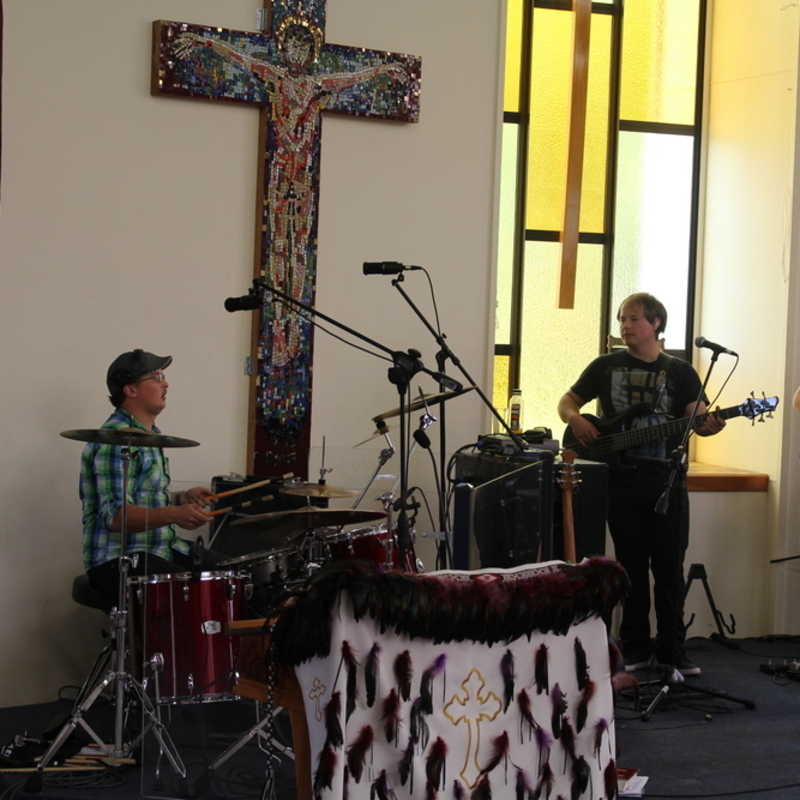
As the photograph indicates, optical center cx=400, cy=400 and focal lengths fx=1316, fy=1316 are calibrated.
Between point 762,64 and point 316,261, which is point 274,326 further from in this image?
point 762,64

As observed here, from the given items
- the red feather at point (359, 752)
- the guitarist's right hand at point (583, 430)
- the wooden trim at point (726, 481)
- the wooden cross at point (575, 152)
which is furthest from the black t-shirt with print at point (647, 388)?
the red feather at point (359, 752)

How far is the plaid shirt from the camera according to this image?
14.3 feet

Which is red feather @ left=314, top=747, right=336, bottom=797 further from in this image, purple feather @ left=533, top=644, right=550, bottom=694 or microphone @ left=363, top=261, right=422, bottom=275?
microphone @ left=363, top=261, right=422, bottom=275

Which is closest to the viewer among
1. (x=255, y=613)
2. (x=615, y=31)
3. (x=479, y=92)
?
(x=255, y=613)

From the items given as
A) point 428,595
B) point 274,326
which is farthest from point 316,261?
point 428,595

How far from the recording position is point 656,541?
547cm

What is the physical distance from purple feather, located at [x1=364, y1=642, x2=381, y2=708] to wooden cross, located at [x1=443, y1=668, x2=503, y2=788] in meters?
0.18

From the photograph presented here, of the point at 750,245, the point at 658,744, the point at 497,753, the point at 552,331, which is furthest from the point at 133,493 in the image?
the point at 750,245

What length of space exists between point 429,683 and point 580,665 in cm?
38

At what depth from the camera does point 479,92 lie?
222 inches

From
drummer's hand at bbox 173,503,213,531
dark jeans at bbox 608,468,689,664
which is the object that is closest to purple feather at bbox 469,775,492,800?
drummer's hand at bbox 173,503,213,531

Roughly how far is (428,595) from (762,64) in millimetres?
4391

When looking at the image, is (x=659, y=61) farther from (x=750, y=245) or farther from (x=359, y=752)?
(x=359, y=752)

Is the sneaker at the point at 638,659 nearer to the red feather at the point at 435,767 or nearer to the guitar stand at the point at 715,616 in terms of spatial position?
the guitar stand at the point at 715,616
